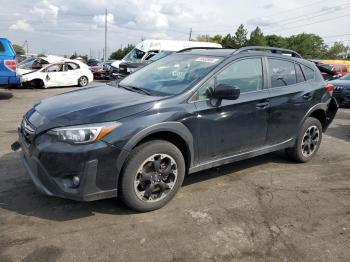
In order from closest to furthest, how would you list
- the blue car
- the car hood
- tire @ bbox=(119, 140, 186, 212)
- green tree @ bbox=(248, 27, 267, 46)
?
1. the car hood
2. tire @ bbox=(119, 140, 186, 212)
3. the blue car
4. green tree @ bbox=(248, 27, 267, 46)

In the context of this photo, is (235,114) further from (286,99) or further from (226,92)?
(286,99)

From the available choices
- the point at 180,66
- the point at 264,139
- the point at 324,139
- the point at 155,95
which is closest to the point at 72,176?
the point at 155,95

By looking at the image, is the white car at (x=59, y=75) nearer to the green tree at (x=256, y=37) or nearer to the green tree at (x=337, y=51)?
the green tree at (x=256, y=37)

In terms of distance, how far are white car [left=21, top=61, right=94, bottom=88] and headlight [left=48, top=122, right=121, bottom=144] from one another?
14130 millimetres

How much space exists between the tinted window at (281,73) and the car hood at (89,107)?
189 cm

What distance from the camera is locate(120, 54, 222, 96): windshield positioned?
169 inches

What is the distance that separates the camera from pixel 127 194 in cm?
373

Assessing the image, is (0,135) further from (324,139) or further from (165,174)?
(324,139)

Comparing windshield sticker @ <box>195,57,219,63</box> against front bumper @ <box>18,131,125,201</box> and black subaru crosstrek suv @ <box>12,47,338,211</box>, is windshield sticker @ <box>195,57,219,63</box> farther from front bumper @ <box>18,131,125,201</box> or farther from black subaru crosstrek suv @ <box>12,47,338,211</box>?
front bumper @ <box>18,131,125,201</box>

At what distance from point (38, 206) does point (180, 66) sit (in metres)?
2.32

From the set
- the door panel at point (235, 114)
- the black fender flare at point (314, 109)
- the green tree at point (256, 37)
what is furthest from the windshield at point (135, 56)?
the green tree at point (256, 37)

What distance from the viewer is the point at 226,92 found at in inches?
163

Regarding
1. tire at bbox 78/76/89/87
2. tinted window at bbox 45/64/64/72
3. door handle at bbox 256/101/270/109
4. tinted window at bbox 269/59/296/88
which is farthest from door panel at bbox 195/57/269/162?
tire at bbox 78/76/89/87

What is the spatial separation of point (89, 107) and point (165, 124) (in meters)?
0.78
